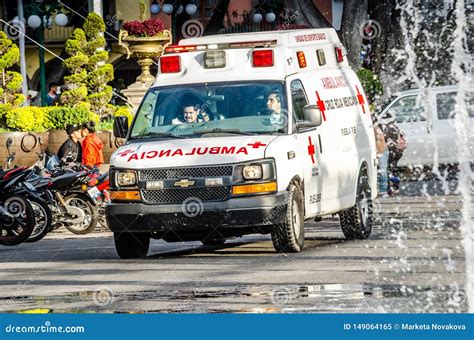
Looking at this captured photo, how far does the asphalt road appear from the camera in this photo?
12.2m

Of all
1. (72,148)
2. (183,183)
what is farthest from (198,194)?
(72,148)

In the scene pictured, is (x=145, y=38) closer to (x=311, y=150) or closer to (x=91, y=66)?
(x=91, y=66)

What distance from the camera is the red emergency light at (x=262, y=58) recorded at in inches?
675

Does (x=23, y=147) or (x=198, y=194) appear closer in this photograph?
(x=198, y=194)

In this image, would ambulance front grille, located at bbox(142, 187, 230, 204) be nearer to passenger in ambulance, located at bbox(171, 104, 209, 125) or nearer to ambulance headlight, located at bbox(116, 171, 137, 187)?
ambulance headlight, located at bbox(116, 171, 137, 187)

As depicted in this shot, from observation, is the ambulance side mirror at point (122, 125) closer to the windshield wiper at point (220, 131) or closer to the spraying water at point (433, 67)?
the windshield wiper at point (220, 131)

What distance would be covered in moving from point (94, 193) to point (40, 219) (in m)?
1.04

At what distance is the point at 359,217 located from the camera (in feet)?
60.2

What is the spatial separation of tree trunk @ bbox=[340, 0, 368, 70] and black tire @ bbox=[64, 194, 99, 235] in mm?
14786

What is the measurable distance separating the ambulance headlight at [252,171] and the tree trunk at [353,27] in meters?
19.4

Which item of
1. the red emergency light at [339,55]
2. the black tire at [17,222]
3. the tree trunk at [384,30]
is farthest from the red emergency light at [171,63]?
the tree trunk at [384,30]

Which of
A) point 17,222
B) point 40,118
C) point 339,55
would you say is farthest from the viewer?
point 40,118

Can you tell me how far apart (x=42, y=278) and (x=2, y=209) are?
485 centimetres

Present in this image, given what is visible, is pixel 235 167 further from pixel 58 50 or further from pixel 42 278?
pixel 58 50
